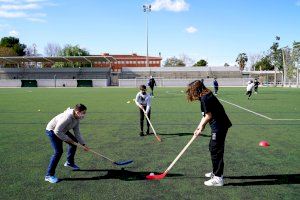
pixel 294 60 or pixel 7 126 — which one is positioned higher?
pixel 294 60

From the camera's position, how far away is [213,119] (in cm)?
567

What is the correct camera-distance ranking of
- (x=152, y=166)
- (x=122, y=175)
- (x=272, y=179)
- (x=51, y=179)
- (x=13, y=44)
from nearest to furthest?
(x=51, y=179) < (x=272, y=179) < (x=122, y=175) < (x=152, y=166) < (x=13, y=44)

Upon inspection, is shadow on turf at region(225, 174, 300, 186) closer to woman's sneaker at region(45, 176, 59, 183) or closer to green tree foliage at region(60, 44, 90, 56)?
woman's sneaker at region(45, 176, 59, 183)

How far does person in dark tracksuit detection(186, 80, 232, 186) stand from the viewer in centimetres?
555

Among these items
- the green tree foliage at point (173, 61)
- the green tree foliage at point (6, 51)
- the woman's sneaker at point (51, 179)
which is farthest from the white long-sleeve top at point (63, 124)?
the green tree foliage at point (173, 61)

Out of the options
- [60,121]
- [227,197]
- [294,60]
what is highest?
[294,60]

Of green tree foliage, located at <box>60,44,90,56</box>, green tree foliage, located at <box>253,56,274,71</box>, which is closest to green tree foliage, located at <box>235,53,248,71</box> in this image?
green tree foliage, located at <box>253,56,274,71</box>

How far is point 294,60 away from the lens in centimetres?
5409

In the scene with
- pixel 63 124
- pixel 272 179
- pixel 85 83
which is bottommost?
pixel 272 179

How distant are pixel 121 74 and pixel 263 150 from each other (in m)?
64.5

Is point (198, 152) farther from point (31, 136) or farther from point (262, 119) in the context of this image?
point (262, 119)

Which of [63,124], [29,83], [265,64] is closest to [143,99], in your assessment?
[63,124]

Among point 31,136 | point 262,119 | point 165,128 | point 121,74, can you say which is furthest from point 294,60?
point 31,136

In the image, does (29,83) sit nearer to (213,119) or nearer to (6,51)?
(6,51)
